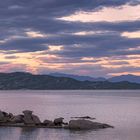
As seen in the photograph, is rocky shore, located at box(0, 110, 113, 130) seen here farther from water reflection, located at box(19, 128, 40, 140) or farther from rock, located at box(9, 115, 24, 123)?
water reflection, located at box(19, 128, 40, 140)

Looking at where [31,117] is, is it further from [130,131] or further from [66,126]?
[130,131]

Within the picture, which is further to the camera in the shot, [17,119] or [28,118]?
[17,119]

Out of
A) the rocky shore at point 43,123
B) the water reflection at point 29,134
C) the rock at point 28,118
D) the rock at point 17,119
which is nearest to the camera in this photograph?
the water reflection at point 29,134

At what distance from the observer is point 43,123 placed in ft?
304

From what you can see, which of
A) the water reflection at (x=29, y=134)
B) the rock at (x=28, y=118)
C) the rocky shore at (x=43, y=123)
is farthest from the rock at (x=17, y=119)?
the water reflection at (x=29, y=134)

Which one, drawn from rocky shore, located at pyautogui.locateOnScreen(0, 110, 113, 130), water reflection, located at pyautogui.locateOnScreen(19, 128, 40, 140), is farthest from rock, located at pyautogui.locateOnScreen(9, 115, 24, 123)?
water reflection, located at pyautogui.locateOnScreen(19, 128, 40, 140)

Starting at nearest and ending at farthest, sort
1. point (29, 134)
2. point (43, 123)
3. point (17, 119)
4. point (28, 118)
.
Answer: point (29, 134)
point (43, 123)
point (28, 118)
point (17, 119)

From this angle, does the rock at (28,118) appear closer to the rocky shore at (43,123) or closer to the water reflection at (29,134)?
the rocky shore at (43,123)

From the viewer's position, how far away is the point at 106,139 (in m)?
71.8

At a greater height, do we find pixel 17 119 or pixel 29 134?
pixel 17 119

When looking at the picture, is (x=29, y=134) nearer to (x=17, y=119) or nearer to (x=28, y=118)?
(x=28, y=118)

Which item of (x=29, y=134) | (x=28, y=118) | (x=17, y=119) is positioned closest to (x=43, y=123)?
(x=28, y=118)

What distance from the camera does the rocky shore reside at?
86844 mm

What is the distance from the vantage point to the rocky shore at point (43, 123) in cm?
8684
